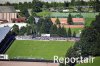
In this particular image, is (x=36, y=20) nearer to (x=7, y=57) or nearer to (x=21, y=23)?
(x=21, y=23)

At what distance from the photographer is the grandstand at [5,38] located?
267 inches

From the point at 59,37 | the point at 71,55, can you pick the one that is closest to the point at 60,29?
the point at 59,37

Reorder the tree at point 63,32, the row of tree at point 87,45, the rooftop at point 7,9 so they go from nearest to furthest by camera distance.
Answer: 1. the row of tree at point 87,45
2. the tree at point 63,32
3. the rooftop at point 7,9

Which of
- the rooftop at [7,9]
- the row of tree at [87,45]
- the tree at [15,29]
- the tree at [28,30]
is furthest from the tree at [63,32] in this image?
the rooftop at [7,9]

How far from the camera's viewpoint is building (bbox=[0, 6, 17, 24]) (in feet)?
22.8

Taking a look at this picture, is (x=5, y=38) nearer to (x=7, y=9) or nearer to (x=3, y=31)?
(x=3, y=31)

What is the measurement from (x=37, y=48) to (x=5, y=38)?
0.40 metres

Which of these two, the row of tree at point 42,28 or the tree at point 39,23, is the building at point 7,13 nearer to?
the row of tree at point 42,28

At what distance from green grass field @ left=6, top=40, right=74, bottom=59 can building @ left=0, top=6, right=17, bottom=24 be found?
31cm

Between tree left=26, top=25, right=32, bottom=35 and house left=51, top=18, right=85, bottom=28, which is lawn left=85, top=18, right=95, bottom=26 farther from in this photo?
tree left=26, top=25, right=32, bottom=35

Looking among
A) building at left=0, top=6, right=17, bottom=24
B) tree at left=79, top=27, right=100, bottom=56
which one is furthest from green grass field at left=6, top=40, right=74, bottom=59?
building at left=0, top=6, right=17, bottom=24

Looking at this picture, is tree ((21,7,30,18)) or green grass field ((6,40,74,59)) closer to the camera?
green grass field ((6,40,74,59))

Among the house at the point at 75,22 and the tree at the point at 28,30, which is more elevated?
the house at the point at 75,22

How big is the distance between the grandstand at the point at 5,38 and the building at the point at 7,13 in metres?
0.13
